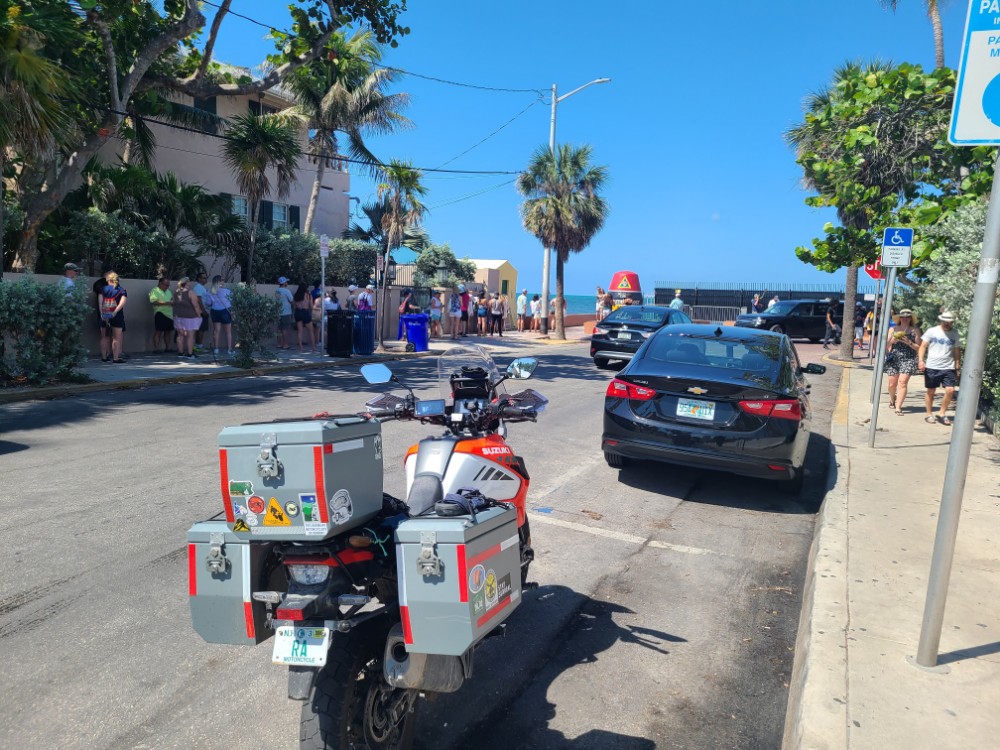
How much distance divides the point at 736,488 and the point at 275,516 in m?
5.98

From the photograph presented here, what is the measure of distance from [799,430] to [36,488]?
21.5ft

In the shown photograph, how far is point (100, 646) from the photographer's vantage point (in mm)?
3846

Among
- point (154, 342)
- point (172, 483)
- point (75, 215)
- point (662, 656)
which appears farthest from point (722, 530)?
point (75, 215)

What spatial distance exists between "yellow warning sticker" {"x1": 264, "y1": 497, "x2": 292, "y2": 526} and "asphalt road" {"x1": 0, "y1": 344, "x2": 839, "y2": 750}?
1.14m

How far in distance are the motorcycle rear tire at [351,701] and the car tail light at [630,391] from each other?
4558 millimetres

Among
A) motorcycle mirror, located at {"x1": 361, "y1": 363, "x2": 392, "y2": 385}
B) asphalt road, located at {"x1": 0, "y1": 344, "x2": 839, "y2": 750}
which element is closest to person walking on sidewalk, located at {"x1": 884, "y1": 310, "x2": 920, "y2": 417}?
asphalt road, located at {"x1": 0, "y1": 344, "x2": 839, "y2": 750}

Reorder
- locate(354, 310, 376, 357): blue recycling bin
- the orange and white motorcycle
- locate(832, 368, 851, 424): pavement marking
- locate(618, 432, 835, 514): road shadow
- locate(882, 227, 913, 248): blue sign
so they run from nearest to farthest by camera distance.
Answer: the orange and white motorcycle
locate(618, 432, 835, 514): road shadow
locate(882, 227, 913, 248): blue sign
locate(832, 368, 851, 424): pavement marking
locate(354, 310, 376, 357): blue recycling bin

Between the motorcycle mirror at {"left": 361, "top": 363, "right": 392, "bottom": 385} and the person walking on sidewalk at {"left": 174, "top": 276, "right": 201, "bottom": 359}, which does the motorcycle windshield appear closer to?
the motorcycle mirror at {"left": 361, "top": 363, "right": 392, "bottom": 385}

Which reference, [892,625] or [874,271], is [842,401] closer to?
[874,271]

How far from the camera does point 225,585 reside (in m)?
2.70

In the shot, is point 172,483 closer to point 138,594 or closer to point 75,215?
point 138,594

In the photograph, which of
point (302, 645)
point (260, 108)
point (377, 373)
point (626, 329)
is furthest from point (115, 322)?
point (302, 645)

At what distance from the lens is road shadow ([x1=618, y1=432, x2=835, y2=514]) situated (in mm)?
7090

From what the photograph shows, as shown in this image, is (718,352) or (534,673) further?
(718,352)
